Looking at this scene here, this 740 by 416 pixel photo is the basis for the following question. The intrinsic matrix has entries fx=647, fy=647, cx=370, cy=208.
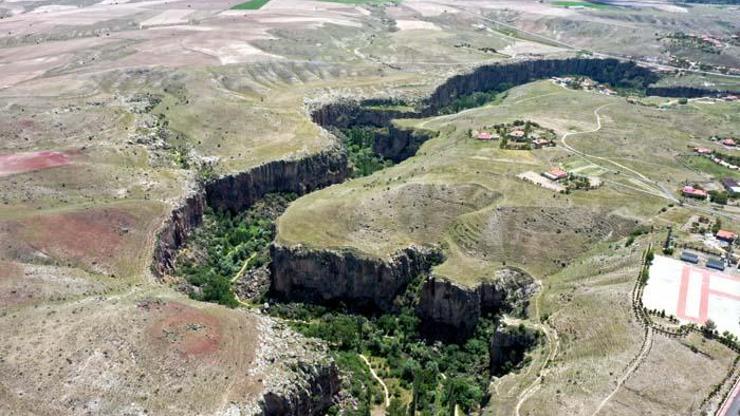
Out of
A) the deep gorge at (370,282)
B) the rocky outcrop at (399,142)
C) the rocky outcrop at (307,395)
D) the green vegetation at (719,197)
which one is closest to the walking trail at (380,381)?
the rocky outcrop at (307,395)

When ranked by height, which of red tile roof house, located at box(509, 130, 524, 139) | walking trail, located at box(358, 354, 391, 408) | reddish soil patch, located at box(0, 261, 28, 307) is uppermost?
reddish soil patch, located at box(0, 261, 28, 307)

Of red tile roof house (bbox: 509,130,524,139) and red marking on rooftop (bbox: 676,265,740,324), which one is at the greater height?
red tile roof house (bbox: 509,130,524,139)

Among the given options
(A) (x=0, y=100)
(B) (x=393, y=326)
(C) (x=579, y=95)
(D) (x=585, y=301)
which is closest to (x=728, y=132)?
(C) (x=579, y=95)

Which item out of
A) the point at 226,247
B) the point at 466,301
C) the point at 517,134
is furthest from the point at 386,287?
the point at 517,134

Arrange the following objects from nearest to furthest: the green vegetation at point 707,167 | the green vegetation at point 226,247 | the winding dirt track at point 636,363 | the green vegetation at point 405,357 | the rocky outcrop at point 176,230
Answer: the winding dirt track at point 636,363 → the green vegetation at point 405,357 → the rocky outcrop at point 176,230 → the green vegetation at point 226,247 → the green vegetation at point 707,167

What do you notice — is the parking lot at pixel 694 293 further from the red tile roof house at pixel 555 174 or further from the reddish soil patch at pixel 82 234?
the reddish soil patch at pixel 82 234

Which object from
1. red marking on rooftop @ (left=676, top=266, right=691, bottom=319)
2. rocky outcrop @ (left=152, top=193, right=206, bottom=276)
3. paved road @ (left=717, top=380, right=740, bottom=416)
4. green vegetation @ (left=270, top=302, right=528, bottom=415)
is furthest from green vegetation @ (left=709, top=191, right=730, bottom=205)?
rocky outcrop @ (left=152, top=193, right=206, bottom=276)

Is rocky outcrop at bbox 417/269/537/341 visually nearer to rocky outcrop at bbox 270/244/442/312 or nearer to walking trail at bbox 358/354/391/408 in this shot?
rocky outcrop at bbox 270/244/442/312
